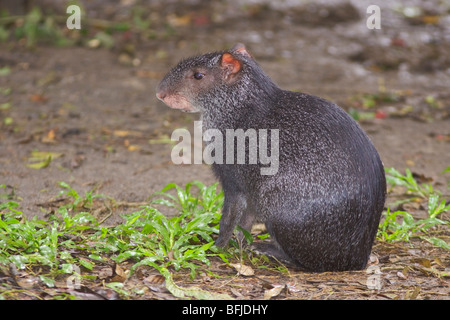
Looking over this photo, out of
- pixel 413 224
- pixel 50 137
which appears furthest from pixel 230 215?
pixel 50 137

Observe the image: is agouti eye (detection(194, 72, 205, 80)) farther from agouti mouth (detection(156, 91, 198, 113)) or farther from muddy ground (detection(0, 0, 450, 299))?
muddy ground (detection(0, 0, 450, 299))

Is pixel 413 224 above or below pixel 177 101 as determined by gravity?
below

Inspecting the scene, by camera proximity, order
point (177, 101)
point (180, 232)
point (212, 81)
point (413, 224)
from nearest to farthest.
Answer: point (180, 232), point (212, 81), point (177, 101), point (413, 224)

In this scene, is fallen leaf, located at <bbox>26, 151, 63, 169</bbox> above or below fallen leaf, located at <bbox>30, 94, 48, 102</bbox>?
below

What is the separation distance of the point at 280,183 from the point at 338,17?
683 cm

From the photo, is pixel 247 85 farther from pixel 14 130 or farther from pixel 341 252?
pixel 14 130

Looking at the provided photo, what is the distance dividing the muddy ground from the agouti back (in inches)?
9.7

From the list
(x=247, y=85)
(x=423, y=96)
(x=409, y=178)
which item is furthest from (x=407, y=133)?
(x=247, y=85)

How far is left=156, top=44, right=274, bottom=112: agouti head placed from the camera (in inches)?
161

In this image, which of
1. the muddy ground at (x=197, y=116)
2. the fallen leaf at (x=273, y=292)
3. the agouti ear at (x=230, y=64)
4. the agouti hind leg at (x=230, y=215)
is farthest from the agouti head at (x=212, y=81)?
the fallen leaf at (x=273, y=292)

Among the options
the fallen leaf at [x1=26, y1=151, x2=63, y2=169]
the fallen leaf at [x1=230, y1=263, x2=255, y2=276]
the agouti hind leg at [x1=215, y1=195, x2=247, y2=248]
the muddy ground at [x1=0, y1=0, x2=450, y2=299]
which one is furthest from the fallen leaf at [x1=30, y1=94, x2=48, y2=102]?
the fallen leaf at [x1=230, y1=263, x2=255, y2=276]

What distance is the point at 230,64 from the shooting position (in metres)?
4.07

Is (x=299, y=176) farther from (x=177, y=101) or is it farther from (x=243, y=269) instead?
(x=177, y=101)

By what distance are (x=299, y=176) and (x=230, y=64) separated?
34.9 inches
